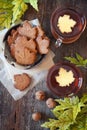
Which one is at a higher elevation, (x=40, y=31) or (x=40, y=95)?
(x=40, y=31)

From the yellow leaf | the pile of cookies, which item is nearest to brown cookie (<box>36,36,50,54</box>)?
the pile of cookies

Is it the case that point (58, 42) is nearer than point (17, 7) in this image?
No

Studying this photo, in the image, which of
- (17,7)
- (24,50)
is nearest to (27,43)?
(24,50)

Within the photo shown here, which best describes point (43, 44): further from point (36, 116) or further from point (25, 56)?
point (36, 116)

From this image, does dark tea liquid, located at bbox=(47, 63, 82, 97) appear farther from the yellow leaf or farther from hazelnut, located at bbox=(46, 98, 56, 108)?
the yellow leaf

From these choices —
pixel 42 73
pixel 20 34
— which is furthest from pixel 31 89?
pixel 20 34

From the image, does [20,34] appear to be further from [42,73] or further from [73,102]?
[73,102]
